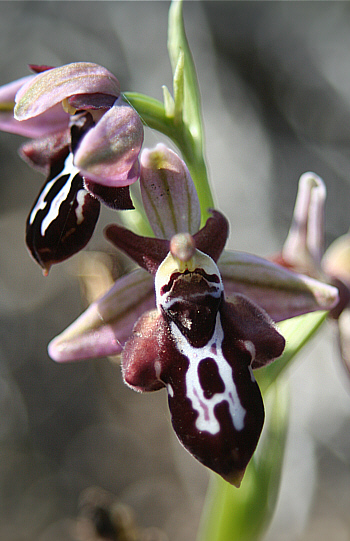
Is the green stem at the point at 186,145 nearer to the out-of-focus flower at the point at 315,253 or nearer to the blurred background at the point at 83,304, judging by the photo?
the out-of-focus flower at the point at 315,253

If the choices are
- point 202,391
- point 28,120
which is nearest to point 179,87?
point 28,120

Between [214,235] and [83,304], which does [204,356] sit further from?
[83,304]

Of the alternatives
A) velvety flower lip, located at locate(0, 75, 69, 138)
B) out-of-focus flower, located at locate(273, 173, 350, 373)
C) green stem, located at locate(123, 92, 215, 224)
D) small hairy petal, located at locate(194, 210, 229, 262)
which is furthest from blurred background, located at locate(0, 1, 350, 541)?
small hairy petal, located at locate(194, 210, 229, 262)

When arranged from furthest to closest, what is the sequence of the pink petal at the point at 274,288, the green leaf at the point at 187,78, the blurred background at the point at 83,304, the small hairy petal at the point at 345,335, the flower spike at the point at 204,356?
1. the blurred background at the point at 83,304
2. the small hairy petal at the point at 345,335
3. the green leaf at the point at 187,78
4. the pink petal at the point at 274,288
5. the flower spike at the point at 204,356

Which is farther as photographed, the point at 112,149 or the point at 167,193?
the point at 167,193

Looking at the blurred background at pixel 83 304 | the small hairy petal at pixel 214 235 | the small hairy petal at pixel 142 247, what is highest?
the small hairy petal at pixel 142 247

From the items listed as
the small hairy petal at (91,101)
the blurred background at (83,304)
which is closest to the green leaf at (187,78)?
the small hairy petal at (91,101)

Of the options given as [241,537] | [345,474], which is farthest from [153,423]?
[241,537]
